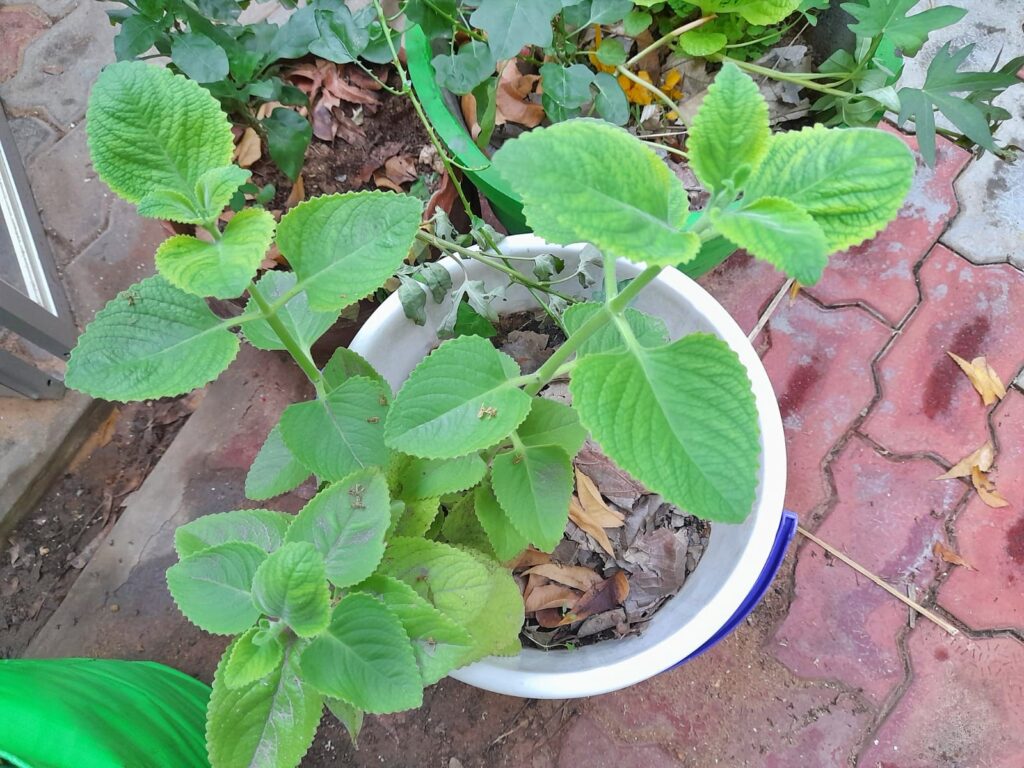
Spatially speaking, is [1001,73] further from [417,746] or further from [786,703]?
[417,746]

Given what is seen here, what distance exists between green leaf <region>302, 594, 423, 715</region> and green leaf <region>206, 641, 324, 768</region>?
Result: 4cm

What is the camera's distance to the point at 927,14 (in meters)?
1.27

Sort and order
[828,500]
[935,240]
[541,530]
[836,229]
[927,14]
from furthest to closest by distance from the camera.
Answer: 1. [935,240]
2. [828,500]
3. [927,14]
4. [541,530]
5. [836,229]

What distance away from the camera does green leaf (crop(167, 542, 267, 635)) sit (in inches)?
32.5

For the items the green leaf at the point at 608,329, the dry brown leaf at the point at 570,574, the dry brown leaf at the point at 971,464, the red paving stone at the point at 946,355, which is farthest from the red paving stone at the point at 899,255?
the green leaf at the point at 608,329

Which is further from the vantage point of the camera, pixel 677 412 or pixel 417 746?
pixel 417 746

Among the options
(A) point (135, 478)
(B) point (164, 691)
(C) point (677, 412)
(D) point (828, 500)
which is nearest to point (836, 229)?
(C) point (677, 412)

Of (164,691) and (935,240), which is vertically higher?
(164,691)

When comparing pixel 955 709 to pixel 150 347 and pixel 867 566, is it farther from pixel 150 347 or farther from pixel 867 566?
pixel 150 347

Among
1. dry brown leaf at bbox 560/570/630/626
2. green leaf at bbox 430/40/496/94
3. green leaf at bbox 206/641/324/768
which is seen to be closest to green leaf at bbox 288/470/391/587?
green leaf at bbox 206/641/324/768

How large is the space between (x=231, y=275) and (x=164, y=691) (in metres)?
1.07

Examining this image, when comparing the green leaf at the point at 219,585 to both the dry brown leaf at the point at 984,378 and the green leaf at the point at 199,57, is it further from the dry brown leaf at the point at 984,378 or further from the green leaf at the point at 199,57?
the dry brown leaf at the point at 984,378

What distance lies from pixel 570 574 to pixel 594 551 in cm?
6

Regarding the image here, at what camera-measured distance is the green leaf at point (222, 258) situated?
673 millimetres
